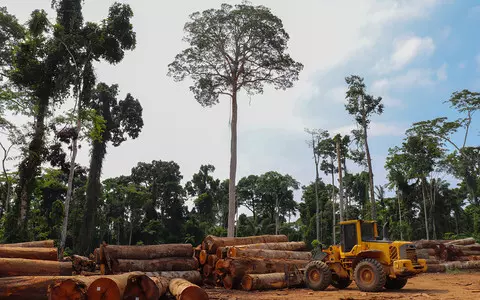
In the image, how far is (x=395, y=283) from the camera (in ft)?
39.4

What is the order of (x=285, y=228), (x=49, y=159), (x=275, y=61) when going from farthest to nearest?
(x=285, y=228) < (x=275, y=61) < (x=49, y=159)

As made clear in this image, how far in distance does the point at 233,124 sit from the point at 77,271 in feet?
40.6

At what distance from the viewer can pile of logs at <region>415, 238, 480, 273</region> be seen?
2136 centimetres

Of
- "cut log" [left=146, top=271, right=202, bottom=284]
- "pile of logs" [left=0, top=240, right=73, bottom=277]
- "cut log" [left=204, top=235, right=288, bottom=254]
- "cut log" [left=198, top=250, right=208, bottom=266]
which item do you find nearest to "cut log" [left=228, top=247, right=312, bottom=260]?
"cut log" [left=204, top=235, right=288, bottom=254]

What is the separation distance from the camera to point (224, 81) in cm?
2550

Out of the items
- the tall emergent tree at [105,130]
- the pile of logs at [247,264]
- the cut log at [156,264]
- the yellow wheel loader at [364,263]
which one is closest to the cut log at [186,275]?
the cut log at [156,264]

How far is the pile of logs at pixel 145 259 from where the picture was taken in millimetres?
12391

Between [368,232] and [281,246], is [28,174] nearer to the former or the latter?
[281,246]

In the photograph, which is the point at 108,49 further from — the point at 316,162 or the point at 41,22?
the point at 316,162

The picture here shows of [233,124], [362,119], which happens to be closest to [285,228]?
[362,119]

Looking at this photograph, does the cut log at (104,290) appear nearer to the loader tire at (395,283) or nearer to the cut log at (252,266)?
the cut log at (252,266)

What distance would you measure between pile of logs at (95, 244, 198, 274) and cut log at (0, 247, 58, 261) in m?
2.90

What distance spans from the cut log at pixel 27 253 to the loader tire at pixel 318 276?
7.74 metres

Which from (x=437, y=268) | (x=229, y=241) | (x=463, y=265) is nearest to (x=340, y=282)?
(x=229, y=241)
